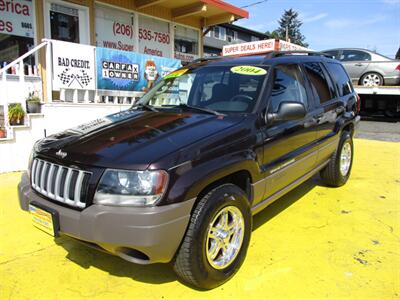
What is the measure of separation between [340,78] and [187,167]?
3958 mm

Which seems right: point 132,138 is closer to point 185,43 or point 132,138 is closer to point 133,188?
point 133,188

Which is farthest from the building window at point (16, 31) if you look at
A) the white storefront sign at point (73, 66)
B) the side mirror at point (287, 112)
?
the side mirror at point (287, 112)

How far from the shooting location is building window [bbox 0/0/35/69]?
7524mm

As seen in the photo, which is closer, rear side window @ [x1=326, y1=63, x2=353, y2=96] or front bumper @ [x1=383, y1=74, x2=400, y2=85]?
rear side window @ [x1=326, y1=63, x2=353, y2=96]

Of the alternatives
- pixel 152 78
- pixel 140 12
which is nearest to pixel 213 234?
pixel 152 78

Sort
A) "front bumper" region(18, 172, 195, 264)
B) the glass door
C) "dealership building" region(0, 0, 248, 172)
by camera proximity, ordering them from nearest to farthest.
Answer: "front bumper" region(18, 172, 195, 264) < "dealership building" region(0, 0, 248, 172) < the glass door

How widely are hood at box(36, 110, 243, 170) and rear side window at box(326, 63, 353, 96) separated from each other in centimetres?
276

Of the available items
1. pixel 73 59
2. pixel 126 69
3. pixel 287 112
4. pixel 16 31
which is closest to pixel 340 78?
pixel 287 112

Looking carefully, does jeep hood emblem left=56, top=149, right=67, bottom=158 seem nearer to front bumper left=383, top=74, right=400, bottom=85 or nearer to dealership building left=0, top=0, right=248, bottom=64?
dealership building left=0, top=0, right=248, bottom=64

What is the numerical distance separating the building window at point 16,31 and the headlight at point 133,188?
669 centimetres

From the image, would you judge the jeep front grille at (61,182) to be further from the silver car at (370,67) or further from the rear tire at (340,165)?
the silver car at (370,67)

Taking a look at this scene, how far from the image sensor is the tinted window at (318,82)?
433 centimetres

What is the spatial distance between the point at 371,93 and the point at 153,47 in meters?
8.32

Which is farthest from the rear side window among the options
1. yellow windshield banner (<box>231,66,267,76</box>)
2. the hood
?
the hood
